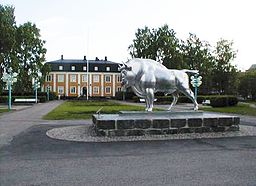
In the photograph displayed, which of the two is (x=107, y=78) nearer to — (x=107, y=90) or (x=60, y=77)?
(x=107, y=90)

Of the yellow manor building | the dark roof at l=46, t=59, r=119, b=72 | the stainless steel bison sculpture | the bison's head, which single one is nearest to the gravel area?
the stainless steel bison sculpture

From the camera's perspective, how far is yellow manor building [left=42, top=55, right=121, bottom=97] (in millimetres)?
92750

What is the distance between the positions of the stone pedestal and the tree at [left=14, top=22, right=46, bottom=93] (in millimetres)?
47315

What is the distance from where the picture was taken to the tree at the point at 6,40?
48531 millimetres

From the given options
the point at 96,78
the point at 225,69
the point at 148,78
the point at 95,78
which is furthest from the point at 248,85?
the point at 148,78

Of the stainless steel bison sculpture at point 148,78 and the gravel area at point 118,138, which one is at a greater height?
the stainless steel bison sculpture at point 148,78

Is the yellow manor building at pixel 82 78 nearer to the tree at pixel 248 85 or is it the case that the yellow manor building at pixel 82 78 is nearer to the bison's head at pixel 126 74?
the tree at pixel 248 85

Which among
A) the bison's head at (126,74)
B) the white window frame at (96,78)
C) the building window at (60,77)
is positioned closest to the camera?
the bison's head at (126,74)

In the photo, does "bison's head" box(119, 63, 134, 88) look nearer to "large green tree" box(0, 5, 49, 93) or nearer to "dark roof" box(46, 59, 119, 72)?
"large green tree" box(0, 5, 49, 93)

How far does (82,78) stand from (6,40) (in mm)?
45558

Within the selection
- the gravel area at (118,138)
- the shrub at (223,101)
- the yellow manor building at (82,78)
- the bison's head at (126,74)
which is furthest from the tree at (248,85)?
the bison's head at (126,74)

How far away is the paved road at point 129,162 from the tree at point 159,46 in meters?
50.8

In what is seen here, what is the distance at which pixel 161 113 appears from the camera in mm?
12680

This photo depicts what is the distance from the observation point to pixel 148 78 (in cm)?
1277
